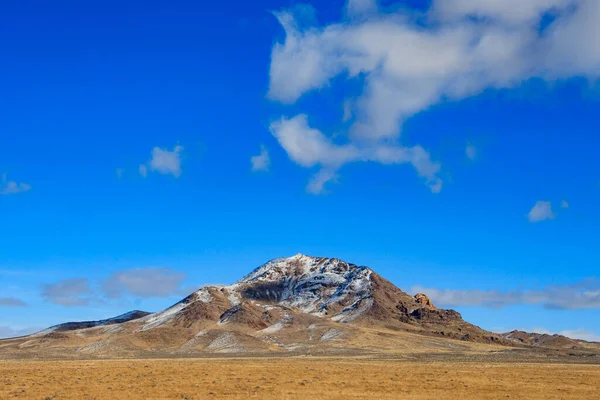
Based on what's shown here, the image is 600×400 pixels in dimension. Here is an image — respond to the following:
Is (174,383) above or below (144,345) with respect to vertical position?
below

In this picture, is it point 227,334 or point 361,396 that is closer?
point 361,396

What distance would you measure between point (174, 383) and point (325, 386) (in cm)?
Answer: 1374

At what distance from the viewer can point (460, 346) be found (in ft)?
619

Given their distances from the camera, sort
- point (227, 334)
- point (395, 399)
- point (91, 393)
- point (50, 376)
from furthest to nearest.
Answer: point (227, 334) → point (50, 376) → point (91, 393) → point (395, 399)

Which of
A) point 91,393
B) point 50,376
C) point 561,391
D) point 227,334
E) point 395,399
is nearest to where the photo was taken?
point 395,399

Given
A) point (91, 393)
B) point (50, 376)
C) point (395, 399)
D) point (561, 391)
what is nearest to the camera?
point (395, 399)

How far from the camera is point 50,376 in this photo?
2474 inches

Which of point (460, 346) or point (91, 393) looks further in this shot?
point (460, 346)

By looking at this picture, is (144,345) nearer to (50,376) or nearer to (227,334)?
(227,334)

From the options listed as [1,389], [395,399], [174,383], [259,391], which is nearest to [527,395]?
[395,399]

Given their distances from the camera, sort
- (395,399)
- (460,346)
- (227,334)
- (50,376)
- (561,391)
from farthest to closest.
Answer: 1. (460,346)
2. (227,334)
3. (50,376)
4. (561,391)
5. (395,399)

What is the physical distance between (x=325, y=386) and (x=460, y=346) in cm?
14992

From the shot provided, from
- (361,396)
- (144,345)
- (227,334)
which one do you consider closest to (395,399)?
(361,396)

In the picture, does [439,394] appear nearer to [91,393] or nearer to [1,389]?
[91,393]
